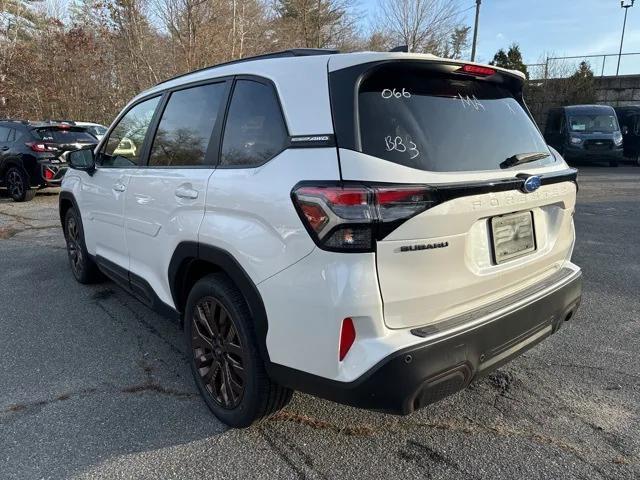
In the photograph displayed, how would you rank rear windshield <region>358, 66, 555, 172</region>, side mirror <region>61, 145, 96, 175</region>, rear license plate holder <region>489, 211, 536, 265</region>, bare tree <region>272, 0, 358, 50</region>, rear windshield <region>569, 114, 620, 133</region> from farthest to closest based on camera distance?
bare tree <region>272, 0, 358, 50</region>
rear windshield <region>569, 114, 620, 133</region>
side mirror <region>61, 145, 96, 175</region>
rear license plate holder <region>489, 211, 536, 265</region>
rear windshield <region>358, 66, 555, 172</region>

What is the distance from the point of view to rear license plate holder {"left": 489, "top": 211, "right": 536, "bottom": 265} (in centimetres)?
232

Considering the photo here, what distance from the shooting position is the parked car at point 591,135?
17.5 m

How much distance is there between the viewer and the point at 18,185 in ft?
35.7

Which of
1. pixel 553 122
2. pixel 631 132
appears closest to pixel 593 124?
pixel 553 122

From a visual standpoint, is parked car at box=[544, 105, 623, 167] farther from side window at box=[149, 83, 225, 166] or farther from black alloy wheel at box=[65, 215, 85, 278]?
side window at box=[149, 83, 225, 166]

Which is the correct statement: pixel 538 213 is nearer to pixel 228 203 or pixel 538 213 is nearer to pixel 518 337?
pixel 518 337

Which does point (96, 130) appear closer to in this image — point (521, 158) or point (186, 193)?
point (186, 193)

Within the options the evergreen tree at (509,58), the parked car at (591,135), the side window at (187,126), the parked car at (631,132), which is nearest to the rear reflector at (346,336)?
the side window at (187,126)

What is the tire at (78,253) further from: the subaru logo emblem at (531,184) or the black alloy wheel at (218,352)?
the subaru logo emblem at (531,184)

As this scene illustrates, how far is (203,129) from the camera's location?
290 cm

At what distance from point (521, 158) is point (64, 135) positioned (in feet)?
36.2

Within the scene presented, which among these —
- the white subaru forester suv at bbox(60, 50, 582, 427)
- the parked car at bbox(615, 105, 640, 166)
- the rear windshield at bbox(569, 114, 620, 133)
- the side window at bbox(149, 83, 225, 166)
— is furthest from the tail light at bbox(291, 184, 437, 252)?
the parked car at bbox(615, 105, 640, 166)

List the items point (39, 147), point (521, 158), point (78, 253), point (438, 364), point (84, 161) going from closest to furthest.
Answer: point (438, 364) → point (521, 158) → point (84, 161) → point (78, 253) → point (39, 147)

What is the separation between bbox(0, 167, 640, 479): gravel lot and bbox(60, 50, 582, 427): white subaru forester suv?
28 centimetres
